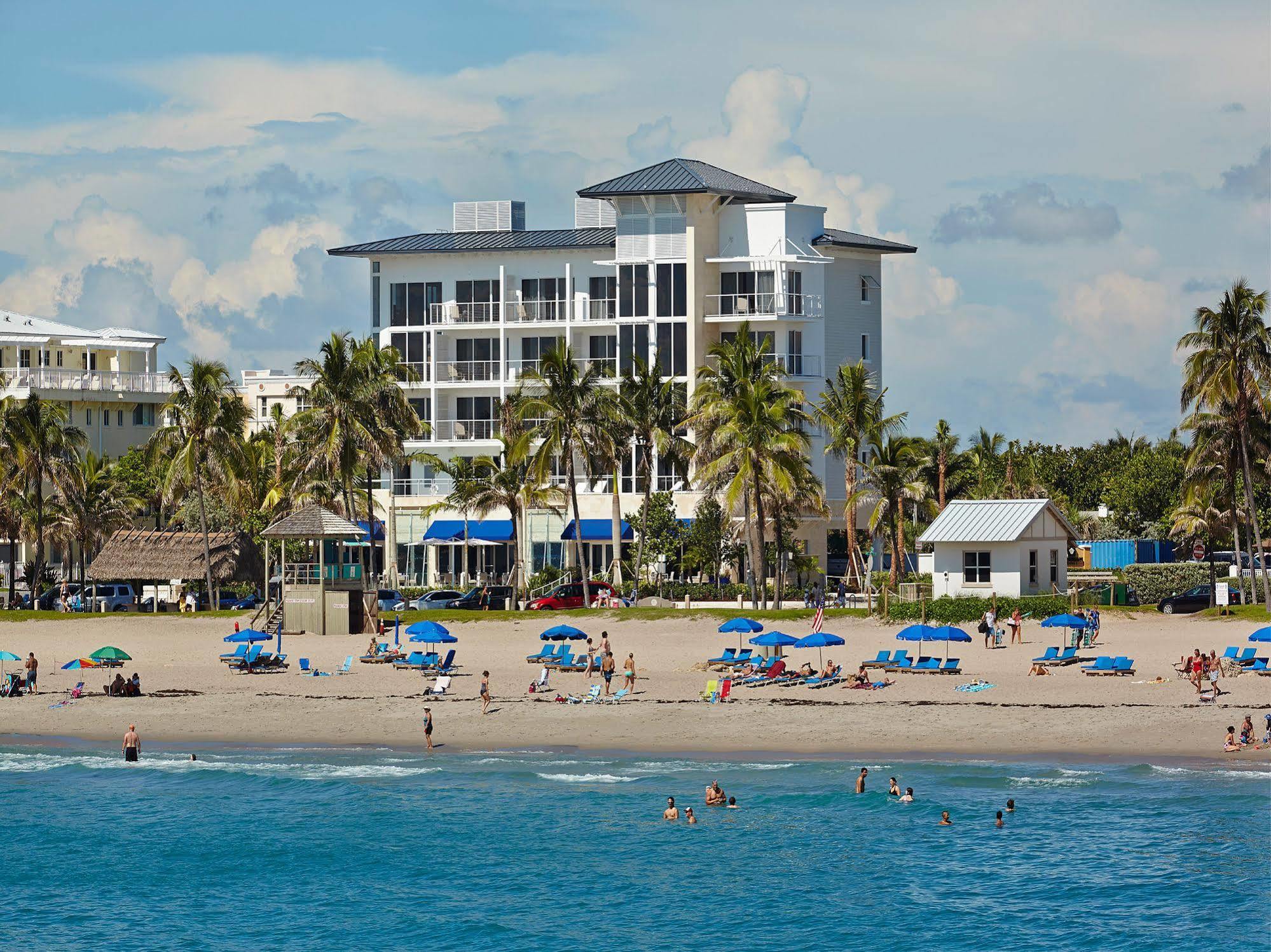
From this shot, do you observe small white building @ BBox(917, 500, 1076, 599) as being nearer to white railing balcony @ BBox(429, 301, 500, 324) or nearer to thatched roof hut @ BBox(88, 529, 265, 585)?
thatched roof hut @ BBox(88, 529, 265, 585)

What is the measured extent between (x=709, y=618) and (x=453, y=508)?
2203 centimetres

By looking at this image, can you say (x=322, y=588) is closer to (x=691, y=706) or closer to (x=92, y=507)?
(x=691, y=706)

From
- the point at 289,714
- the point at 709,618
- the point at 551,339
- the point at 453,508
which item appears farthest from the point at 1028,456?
the point at 289,714

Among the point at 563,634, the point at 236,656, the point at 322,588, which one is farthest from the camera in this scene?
the point at 322,588

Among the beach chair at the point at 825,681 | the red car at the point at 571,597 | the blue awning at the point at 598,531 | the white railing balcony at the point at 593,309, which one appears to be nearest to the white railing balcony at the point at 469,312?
the white railing balcony at the point at 593,309

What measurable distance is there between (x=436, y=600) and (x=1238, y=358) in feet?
104

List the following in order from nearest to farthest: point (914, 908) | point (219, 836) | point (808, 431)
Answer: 1. point (914, 908)
2. point (219, 836)
3. point (808, 431)

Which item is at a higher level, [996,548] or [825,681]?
[996,548]

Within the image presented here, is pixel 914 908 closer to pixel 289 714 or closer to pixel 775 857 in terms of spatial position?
pixel 775 857

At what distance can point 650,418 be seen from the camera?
71.4 meters

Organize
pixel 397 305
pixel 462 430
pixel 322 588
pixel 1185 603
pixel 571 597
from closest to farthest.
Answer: pixel 322 588
pixel 1185 603
pixel 571 597
pixel 462 430
pixel 397 305

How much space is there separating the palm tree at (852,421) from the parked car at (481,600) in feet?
47.9

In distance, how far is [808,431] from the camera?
8175cm

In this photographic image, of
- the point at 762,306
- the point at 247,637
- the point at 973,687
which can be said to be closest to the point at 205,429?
the point at 247,637
